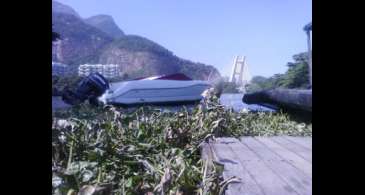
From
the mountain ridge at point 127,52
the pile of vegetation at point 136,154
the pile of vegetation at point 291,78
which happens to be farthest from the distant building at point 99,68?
the pile of vegetation at point 291,78

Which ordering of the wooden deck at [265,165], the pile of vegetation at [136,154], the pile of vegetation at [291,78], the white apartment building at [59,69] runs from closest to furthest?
the white apartment building at [59,69] → the pile of vegetation at [136,154] → the wooden deck at [265,165] → the pile of vegetation at [291,78]

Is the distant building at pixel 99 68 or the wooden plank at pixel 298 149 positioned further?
the distant building at pixel 99 68

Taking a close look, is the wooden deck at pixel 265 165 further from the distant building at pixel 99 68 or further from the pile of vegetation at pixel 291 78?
the pile of vegetation at pixel 291 78

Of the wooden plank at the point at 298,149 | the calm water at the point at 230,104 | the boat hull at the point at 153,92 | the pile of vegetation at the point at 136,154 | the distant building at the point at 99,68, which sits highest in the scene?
the distant building at the point at 99,68

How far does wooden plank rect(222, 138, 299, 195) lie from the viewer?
1.02 m

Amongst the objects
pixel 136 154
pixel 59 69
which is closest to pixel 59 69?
pixel 59 69

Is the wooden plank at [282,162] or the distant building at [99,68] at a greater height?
the distant building at [99,68]

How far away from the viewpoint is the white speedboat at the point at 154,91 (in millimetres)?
2869

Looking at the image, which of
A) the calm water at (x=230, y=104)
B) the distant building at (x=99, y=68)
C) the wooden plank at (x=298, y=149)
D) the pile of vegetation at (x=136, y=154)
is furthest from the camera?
the distant building at (x=99, y=68)

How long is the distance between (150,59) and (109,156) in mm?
780
